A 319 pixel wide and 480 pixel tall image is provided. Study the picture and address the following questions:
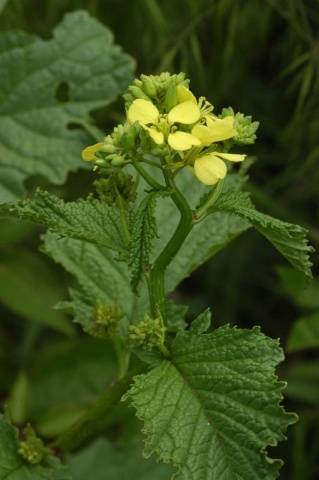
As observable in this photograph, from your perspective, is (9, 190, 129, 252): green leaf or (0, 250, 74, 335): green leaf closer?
(9, 190, 129, 252): green leaf

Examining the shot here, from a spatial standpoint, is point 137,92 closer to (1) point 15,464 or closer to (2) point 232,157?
(2) point 232,157

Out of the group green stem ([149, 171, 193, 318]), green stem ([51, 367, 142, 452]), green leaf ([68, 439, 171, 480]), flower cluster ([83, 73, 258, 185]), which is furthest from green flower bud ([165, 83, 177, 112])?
green leaf ([68, 439, 171, 480])

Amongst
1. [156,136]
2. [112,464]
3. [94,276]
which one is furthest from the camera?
[112,464]

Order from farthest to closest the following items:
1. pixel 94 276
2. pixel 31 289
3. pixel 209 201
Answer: pixel 31 289 < pixel 94 276 < pixel 209 201

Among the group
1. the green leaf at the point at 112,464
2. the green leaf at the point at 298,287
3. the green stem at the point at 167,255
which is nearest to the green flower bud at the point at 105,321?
the green stem at the point at 167,255

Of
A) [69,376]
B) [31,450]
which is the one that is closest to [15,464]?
[31,450]

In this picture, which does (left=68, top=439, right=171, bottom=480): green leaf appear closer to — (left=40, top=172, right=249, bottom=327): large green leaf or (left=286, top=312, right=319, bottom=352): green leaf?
(left=286, top=312, right=319, bottom=352): green leaf
